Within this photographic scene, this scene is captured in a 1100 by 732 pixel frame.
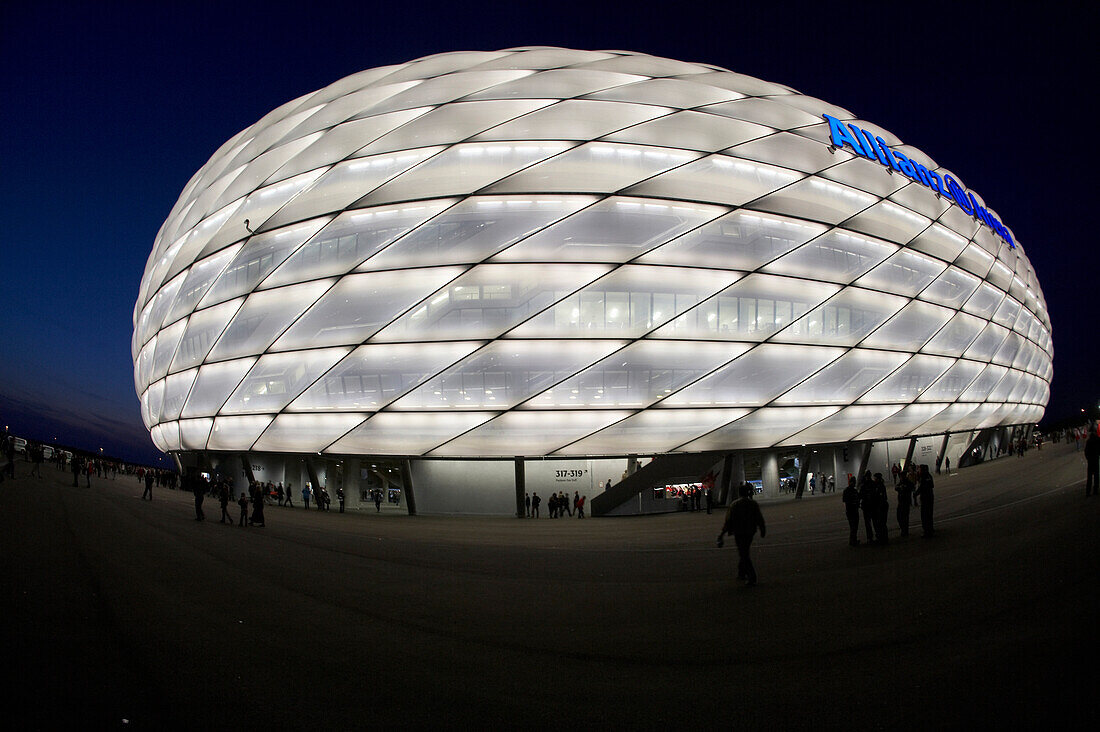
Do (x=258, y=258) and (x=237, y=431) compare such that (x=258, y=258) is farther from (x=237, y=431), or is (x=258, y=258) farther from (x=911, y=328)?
(x=911, y=328)

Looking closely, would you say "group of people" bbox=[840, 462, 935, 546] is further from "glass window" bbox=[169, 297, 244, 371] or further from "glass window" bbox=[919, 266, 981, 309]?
"glass window" bbox=[169, 297, 244, 371]

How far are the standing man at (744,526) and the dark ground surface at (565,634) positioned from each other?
214 millimetres

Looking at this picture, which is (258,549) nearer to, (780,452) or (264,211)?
(264,211)

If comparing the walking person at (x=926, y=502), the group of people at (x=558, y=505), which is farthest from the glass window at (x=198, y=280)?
the walking person at (x=926, y=502)

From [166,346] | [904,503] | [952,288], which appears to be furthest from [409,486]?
[952,288]

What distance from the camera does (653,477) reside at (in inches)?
688

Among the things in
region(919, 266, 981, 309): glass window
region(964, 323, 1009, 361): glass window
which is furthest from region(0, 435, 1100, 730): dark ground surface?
region(964, 323, 1009, 361): glass window

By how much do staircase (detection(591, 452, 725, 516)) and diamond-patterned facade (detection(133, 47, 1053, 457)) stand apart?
2.30 ft

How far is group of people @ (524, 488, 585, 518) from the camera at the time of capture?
56.9ft

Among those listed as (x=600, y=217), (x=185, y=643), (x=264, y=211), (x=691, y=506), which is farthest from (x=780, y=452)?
(x=264, y=211)

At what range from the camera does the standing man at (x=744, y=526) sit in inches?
253

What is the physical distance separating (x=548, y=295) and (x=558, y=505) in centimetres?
697

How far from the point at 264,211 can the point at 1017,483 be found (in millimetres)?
26266

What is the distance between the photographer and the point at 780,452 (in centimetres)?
1967
